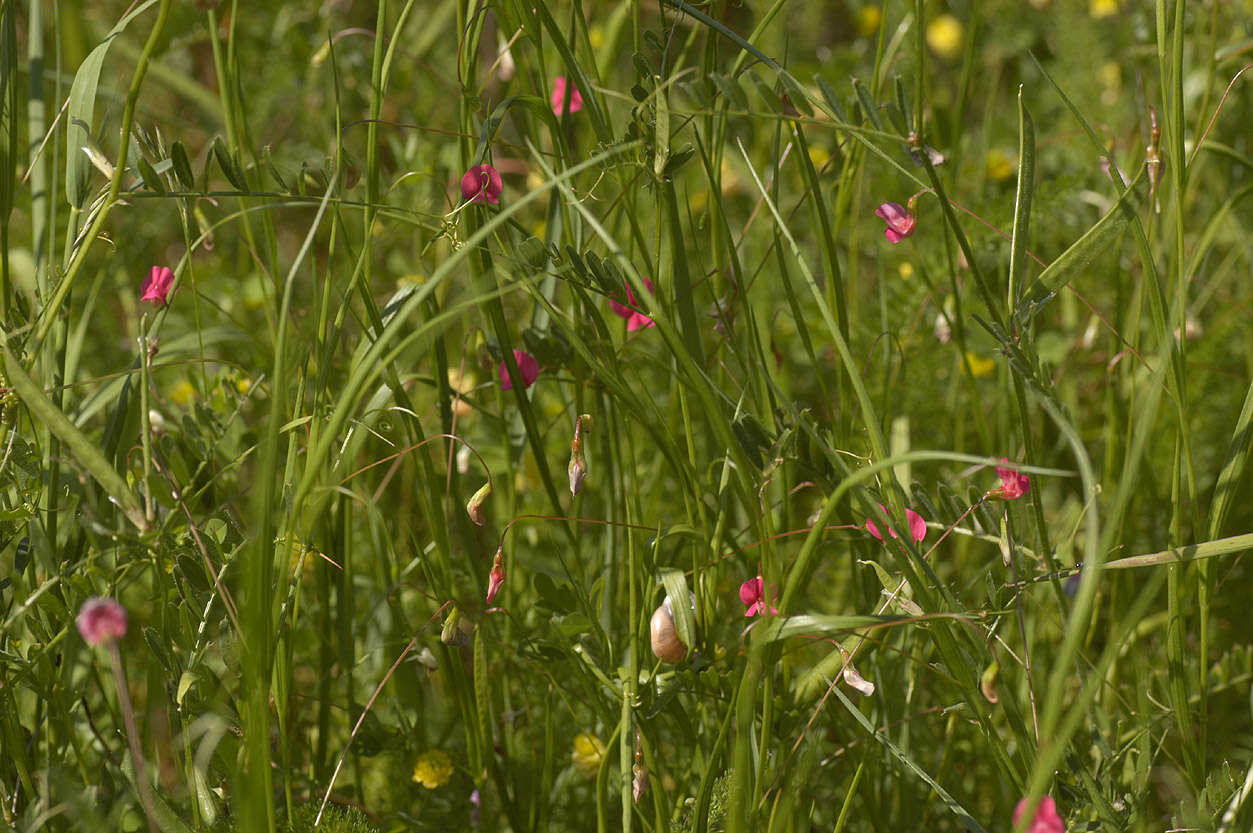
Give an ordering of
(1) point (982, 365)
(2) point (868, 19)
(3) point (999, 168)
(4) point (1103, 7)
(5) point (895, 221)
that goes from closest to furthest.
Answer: (5) point (895, 221)
(1) point (982, 365)
(3) point (999, 168)
(4) point (1103, 7)
(2) point (868, 19)

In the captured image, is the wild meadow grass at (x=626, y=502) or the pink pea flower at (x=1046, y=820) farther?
the wild meadow grass at (x=626, y=502)

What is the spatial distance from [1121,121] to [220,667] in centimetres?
159

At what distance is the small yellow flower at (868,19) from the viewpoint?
264 cm

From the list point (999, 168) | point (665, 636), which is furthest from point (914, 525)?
point (999, 168)

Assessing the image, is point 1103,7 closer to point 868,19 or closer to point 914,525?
point 868,19

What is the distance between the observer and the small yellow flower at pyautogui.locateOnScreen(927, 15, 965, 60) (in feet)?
8.61

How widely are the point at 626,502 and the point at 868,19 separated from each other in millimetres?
2008

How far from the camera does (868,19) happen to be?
265 centimetres

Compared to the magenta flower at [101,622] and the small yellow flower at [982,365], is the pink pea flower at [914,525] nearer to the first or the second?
the magenta flower at [101,622]

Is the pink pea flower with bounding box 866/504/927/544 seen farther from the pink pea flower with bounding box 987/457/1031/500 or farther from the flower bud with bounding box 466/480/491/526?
the flower bud with bounding box 466/480/491/526

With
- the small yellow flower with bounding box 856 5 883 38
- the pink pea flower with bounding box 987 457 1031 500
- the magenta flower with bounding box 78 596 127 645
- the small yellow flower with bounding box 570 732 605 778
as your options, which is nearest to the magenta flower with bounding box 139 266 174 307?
the magenta flower with bounding box 78 596 127 645

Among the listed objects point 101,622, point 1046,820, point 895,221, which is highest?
point 895,221

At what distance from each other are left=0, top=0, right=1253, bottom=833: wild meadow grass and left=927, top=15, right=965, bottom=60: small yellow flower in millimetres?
1113

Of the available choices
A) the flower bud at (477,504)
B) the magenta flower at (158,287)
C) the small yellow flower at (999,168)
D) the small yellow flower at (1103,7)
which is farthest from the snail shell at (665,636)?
the small yellow flower at (1103,7)
